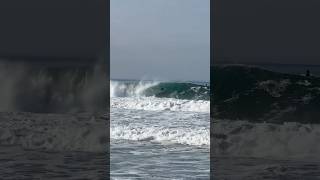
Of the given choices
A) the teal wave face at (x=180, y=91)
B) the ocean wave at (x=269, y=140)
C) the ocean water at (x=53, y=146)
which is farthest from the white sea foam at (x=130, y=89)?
the ocean water at (x=53, y=146)

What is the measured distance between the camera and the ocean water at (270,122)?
11.0 ft

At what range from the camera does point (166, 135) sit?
6539mm

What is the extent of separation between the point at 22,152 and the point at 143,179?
1054mm

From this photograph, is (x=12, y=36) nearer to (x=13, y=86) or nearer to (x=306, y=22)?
(x=13, y=86)

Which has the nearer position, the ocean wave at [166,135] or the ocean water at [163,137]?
the ocean water at [163,137]

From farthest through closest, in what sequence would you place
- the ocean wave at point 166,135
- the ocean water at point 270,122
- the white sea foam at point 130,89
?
the white sea foam at point 130,89 → the ocean wave at point 166,135 → the ocean water at point 270,122

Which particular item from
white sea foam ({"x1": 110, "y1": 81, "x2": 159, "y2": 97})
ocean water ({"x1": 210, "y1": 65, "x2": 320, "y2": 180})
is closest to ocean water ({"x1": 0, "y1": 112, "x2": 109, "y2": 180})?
ocean water ({"x1": 210, "y1": 65, "x2": 320, "y2": 180})

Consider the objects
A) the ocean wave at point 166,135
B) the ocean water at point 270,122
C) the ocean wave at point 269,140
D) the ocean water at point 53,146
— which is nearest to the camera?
the ocean water at point 53,146

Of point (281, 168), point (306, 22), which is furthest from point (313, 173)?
point (306, 22)

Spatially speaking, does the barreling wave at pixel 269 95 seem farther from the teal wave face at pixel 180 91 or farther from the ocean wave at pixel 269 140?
the teal wave face at pixel 180 91

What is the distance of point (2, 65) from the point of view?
3.71 m

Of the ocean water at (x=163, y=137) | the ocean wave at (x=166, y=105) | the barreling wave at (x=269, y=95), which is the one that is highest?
the barreling wave at (x=269, y=95)

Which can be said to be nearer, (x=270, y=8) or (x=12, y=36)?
(x=270, y=8)

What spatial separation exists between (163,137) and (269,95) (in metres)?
2.97
